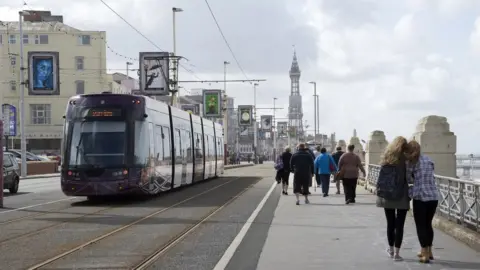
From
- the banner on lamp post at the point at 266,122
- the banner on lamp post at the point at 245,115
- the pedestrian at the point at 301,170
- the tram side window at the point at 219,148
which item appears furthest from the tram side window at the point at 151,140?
the banner on lamp post at the point at 266,122

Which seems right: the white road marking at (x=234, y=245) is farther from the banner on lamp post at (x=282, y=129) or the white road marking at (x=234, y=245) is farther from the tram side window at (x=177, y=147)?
the banner on lamp post at (x=282, y=129)

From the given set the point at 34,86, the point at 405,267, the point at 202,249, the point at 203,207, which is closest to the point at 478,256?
the point at 405,267

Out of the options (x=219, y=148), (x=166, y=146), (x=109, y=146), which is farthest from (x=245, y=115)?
(x=109, y=146)

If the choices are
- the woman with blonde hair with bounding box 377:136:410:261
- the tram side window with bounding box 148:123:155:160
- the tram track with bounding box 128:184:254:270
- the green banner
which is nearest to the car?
the tram side window with bounding box 148:123:155:160

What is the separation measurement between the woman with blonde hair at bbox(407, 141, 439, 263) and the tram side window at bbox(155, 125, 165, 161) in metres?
14.4

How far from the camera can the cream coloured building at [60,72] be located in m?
79.9

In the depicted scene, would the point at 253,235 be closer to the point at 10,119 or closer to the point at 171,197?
the point at 171,197

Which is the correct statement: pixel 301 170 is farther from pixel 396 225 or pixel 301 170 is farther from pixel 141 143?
pixel 396 225

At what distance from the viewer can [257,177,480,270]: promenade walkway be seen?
1006 centimetres

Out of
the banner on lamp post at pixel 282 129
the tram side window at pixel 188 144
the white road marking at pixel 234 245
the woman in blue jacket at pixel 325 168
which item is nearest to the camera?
the white road marking at pixel 234 245

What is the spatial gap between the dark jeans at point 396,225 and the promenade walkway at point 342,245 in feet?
0.98

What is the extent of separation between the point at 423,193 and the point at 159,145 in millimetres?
15081

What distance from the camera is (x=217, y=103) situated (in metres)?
64.5

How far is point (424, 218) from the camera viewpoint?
984 centimetres
